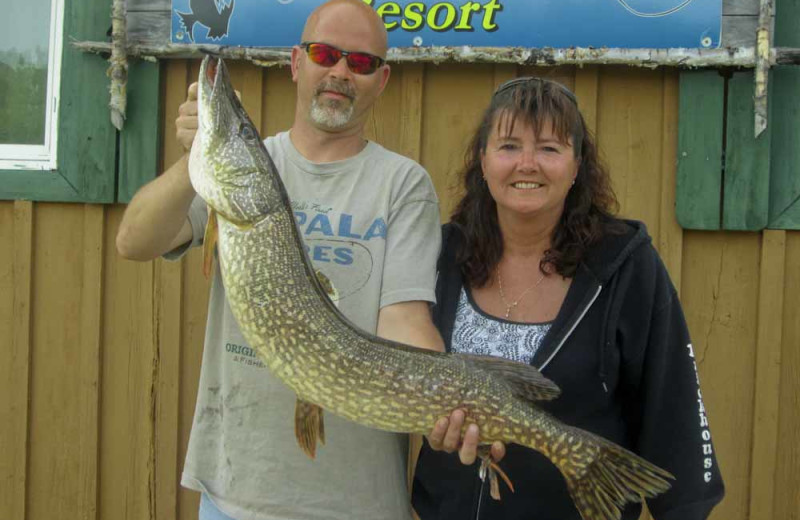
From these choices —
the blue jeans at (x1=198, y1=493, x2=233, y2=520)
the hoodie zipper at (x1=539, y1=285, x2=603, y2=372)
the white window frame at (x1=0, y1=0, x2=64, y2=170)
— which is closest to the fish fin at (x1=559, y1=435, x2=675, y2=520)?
the hoodie zipper at (x1=539, y1=285, x2=603, y2=372)

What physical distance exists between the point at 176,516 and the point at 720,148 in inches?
129

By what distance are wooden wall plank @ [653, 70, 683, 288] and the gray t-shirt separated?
5.08 feet

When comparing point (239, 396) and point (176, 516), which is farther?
point (176, 516)

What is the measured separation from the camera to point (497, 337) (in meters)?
2.81

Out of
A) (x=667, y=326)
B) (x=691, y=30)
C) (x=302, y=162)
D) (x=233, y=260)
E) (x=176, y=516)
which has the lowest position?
(x=176, y=516)

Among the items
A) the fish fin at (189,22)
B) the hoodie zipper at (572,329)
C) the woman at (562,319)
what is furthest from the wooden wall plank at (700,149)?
the fish fin at (189,22)

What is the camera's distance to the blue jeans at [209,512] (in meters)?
2.76

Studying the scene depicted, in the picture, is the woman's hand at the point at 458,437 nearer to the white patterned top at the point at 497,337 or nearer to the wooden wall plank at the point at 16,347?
the white patterned top at the point at 497,337

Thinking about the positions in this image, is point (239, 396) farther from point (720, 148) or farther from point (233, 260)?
point (720, 148)

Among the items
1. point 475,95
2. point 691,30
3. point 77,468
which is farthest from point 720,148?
point 77,468

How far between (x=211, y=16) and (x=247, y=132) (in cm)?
171

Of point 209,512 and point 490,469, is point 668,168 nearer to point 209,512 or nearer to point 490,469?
point 490,469

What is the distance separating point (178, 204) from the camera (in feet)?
8.53

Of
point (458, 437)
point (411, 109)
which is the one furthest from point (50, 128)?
point (458, 437)
